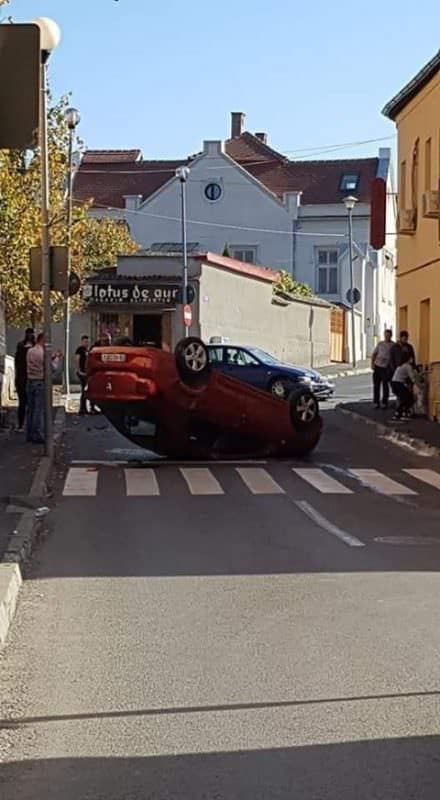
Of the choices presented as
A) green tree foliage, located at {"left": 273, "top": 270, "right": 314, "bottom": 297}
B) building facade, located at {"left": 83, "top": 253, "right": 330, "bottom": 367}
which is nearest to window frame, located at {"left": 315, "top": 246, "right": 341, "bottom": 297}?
green tree foliage, located at {"left": 273, "top": 270, "right": 314, "bottom": 297}

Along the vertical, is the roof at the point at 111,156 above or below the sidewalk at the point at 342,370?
above

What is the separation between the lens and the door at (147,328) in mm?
44344

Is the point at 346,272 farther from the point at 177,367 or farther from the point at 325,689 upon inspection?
the point at 325,689

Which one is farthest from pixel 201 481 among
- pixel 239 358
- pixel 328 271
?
→ pixel 328 271

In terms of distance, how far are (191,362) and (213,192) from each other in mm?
50832

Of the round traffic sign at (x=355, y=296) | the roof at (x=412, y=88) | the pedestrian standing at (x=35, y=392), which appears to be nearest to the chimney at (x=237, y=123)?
the round traffic sign at (x=355, y=296)

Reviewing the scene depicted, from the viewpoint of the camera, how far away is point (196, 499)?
16016mm

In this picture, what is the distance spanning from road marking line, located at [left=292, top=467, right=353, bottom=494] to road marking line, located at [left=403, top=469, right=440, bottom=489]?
1.26 metres

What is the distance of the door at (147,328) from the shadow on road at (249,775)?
38.2m

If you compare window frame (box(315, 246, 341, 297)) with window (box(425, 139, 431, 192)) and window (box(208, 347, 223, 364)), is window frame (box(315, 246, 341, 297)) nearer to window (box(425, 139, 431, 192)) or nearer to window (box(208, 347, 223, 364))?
window (box(425, 139, 431, 192))

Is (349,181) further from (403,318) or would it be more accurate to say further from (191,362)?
(191,362)

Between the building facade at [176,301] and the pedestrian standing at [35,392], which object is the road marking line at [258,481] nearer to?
the pedestrian standing at [35,392]

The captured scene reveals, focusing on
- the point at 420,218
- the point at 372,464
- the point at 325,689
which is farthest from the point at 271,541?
the point at 420,218

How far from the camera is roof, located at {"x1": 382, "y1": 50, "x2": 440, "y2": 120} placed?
90.4 ft
